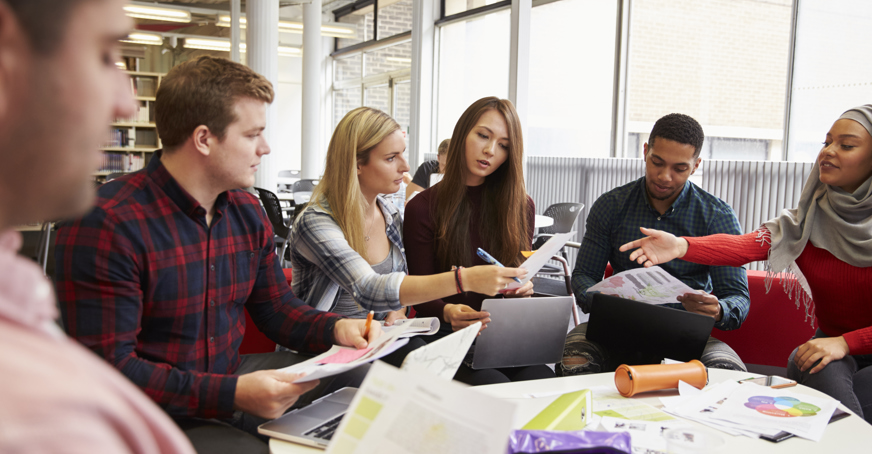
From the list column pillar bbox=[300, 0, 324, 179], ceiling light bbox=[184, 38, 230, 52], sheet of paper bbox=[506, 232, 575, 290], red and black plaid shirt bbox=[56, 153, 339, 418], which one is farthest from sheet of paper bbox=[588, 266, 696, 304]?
ceiling light bbox=[184, 38, 230, 52]

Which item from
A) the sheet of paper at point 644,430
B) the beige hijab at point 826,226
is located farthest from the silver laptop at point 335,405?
the beige hijab at point 826,226

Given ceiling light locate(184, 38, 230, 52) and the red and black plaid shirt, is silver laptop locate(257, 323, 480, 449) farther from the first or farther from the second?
ceiling light locate(184, 38, 230, 52)

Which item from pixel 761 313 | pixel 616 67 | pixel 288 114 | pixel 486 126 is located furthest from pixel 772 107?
pixel 288 114

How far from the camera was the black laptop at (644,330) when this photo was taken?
184 cm

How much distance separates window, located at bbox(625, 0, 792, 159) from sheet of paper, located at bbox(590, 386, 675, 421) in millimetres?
4186

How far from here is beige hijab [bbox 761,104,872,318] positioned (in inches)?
82.7

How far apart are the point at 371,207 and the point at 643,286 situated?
3.34ft

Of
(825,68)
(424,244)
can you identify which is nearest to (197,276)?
(424,244)

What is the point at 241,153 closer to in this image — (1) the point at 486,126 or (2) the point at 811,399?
(1) the point at 486,126

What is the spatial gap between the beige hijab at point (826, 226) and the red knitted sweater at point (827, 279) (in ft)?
0.12

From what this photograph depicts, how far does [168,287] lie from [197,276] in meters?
0.08

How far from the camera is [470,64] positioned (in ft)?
26.8

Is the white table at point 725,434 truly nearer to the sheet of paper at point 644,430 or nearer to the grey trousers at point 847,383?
the sheet of paper at point 644,430

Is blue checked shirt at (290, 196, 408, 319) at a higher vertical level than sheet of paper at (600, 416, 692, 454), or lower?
higher
